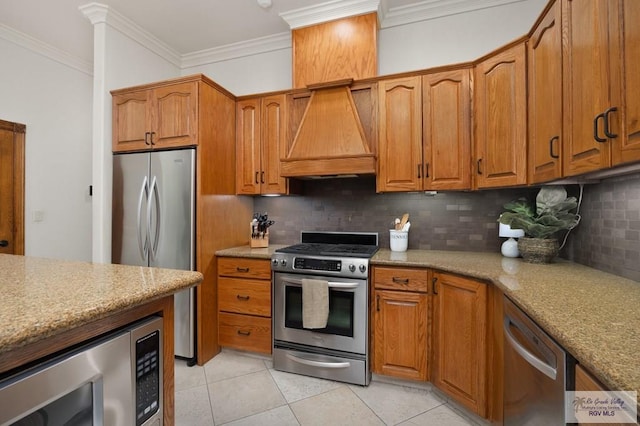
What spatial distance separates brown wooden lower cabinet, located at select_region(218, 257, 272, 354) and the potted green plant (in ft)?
5.90

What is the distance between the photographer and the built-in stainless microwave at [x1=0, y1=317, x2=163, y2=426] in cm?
56

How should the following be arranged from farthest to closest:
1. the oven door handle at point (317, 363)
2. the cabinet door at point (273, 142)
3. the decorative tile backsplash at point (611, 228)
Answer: the cabinet door at point (273, 142) < the oven door handle at point (317, 363) < the decorative tile backsplash at point (611, 228)

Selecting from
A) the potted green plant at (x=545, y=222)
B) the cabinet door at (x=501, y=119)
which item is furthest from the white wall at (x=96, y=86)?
the potted green plant at (x=545, y=222)

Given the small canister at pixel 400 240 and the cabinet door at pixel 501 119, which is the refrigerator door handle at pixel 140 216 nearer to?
the small canister at pixel 400 240

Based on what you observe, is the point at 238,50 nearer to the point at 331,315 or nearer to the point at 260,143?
the point at 260,143

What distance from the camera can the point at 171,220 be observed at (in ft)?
7.86

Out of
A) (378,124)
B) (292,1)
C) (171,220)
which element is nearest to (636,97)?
(378,124)

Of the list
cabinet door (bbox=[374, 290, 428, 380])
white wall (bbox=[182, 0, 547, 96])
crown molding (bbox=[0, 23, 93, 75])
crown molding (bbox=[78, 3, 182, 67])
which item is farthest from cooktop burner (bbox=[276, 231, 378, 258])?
crown molding (bbox=[0, 23, 93, 75])

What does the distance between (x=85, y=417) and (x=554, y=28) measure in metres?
2.38

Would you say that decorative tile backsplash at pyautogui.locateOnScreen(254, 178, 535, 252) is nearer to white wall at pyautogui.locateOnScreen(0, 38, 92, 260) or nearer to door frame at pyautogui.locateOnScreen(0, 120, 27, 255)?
white wall at pyautogui.locateOnScreen(0, 38, 92, 260)

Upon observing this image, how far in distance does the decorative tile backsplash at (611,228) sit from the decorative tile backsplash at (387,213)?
1.75 ft

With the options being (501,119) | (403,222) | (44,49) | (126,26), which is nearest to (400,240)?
(403,222)

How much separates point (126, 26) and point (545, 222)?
12.2 ft

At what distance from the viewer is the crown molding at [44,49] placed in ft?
9.09
